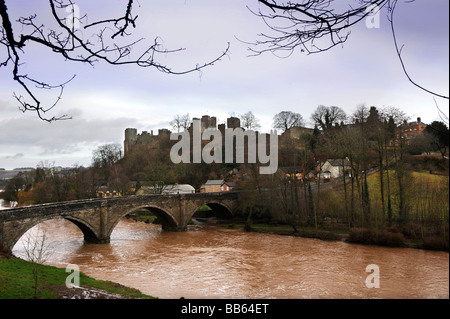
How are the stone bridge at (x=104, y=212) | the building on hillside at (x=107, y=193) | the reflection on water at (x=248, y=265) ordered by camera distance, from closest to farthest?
1. the reflection on water at (x=248, y=265)
2. the stone bridge at (x=104, y=212)
3. the building on hillside at (x=107, y=193)

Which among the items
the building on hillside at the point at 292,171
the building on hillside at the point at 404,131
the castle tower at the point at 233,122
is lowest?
the building on hillside at the point at 292,171

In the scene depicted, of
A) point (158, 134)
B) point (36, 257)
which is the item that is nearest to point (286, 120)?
point (158, 134)

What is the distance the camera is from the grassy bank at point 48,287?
1009 centimetres

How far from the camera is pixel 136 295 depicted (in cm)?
1138

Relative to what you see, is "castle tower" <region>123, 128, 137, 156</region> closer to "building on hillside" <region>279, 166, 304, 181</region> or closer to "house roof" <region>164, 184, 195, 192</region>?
"house roof" <region>164, 184, 195, 192</region>

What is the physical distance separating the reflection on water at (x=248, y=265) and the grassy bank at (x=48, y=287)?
1.75 meters

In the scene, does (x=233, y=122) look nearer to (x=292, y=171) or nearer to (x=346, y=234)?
(x=292, y=171)

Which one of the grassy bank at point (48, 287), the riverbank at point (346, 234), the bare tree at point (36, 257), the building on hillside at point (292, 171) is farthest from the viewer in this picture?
the building on hillside at point (292, 171)

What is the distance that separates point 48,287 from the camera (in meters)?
11.2

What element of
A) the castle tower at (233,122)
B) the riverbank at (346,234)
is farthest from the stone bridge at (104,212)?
the castle tower at (233,122)

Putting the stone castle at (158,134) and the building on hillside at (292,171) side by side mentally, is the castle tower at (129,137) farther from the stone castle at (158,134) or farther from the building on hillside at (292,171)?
the building on hillside at (292,171)

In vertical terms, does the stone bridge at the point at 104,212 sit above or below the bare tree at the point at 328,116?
A: below
